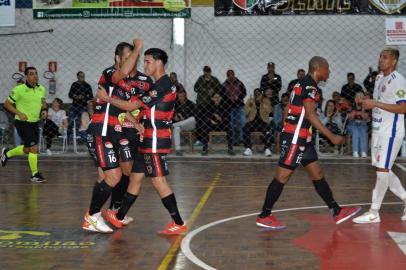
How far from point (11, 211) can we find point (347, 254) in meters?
4.58

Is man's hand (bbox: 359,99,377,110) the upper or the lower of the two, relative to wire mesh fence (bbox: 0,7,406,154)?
lower

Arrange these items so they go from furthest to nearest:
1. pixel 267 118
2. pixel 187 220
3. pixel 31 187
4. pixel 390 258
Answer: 1. pixel 267 118
2. pixel 31 187
3. pixel 187 220
4. pixel 390 258

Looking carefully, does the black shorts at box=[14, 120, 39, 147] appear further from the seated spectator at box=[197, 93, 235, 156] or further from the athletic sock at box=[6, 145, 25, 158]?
the seated spectator at box=[197, 93, 235, 156]

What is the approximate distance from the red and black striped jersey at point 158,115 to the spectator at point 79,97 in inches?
443

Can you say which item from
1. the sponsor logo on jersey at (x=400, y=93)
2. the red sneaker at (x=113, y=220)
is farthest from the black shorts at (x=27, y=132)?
the sponsor logo on jersey at (x=400, y=93)

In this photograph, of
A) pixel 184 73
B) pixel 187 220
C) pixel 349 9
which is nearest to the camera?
pixel 187 220

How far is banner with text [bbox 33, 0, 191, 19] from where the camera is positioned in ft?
62.8

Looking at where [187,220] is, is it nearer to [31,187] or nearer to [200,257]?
[200,257]

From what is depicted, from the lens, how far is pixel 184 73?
20.7 metres

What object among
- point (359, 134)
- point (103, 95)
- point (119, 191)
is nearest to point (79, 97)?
point (359, 134)

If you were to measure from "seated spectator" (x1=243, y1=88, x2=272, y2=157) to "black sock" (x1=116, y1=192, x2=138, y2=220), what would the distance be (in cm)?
953

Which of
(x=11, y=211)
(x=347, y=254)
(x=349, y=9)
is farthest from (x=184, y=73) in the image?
(x=347, y=254)

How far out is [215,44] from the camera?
20953 millimetres

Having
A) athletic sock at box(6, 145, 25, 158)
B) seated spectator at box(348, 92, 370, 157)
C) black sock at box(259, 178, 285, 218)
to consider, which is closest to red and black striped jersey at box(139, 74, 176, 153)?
black sock at box(259, 178, 285, 218)
